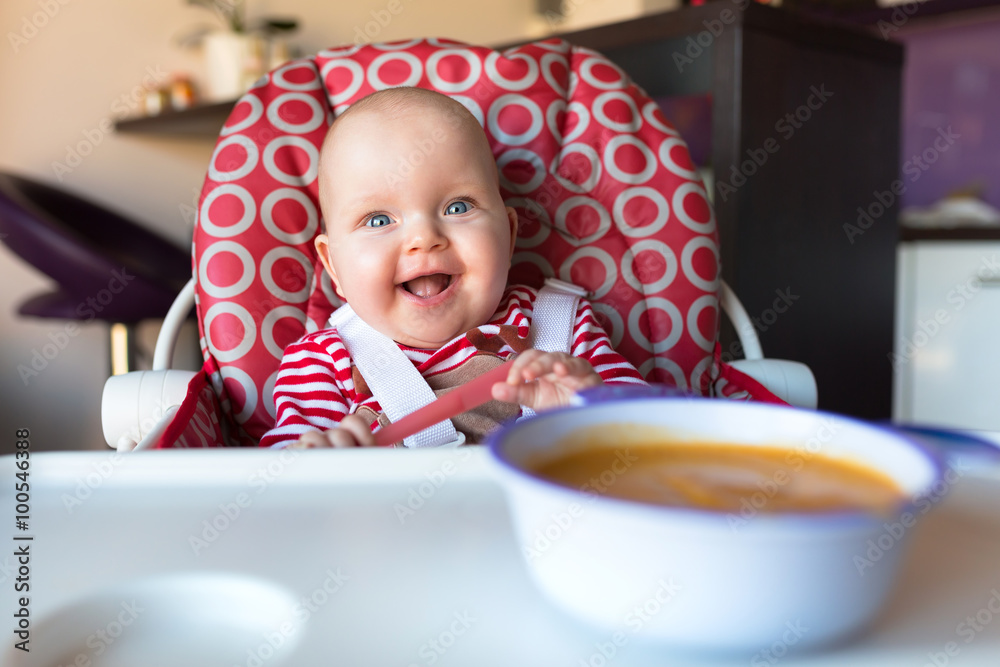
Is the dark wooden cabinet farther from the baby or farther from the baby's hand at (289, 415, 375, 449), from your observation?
the baby's hand at (289, 415, 375, 449)

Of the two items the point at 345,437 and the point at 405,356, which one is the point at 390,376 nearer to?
the point at 405,356

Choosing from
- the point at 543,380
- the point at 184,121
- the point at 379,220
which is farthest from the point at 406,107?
the point at 184,121

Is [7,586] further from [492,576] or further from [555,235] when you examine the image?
[555,235]

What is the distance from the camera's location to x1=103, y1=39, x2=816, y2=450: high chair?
92cm

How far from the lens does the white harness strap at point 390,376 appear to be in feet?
2.65

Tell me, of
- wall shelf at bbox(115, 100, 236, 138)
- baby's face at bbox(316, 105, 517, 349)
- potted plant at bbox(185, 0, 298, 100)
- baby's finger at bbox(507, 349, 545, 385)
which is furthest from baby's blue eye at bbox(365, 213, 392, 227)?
potted plant at bbox(185, 0, 298, 100)

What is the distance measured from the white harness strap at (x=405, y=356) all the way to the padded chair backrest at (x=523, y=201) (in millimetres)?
60

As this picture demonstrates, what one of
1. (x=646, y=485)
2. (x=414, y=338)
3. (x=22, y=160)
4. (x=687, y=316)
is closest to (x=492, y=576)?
(x=646, y=485)

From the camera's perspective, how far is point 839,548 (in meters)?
0.28

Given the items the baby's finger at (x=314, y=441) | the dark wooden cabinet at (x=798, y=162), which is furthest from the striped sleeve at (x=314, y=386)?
the dark wooden cabinet at (x=798, y=162)

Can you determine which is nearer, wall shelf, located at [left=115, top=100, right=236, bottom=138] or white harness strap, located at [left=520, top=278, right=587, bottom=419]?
white harness strap, located at [left=520, top=278, right=587, bottom=419]

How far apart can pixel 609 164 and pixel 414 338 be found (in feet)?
1.11

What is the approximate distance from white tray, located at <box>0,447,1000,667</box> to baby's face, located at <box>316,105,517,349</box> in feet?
1.14

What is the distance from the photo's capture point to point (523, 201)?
0.98 m
